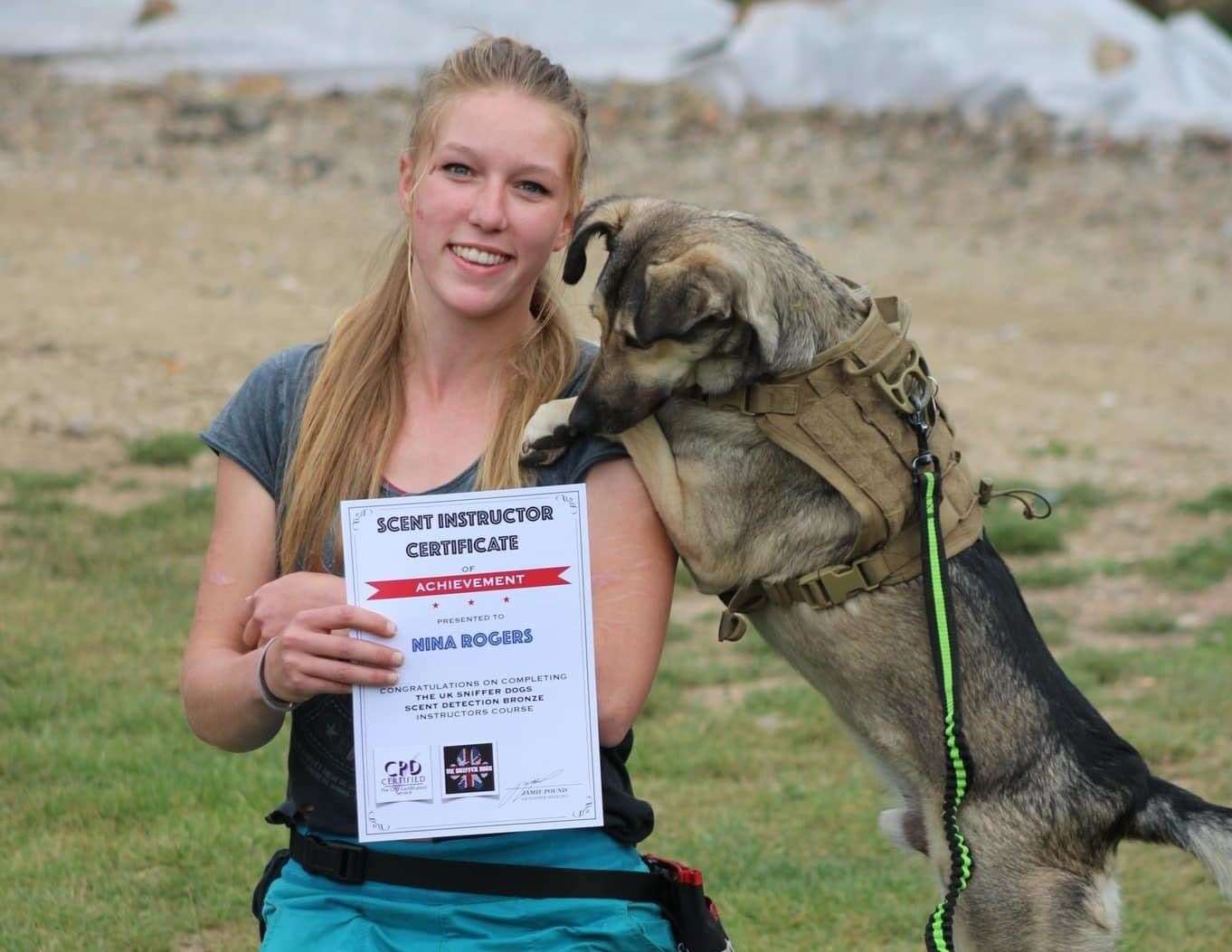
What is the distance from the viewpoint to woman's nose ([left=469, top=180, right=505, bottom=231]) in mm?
2674

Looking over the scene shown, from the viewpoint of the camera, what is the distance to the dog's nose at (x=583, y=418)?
289cm

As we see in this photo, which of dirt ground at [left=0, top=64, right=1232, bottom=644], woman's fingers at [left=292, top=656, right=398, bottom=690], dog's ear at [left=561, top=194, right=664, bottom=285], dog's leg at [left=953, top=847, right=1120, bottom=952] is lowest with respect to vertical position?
dog's leg at [left=953, top=847, right=1120, bottom=952]

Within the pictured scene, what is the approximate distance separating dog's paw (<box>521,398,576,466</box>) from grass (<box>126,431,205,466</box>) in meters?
4.54

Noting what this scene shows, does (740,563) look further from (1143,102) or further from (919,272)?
(1143,102)

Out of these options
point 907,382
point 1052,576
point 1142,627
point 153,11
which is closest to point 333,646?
point 907,382

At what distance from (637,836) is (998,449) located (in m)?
5.52

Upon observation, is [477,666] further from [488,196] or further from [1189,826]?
[1189,826]

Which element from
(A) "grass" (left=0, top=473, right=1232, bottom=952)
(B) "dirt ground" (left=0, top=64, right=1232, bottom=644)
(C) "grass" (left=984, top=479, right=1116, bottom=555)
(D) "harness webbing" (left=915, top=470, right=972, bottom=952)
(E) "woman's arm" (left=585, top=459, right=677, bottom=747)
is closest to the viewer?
(E) "woman's arm" (left=585, top=459, right=677, bottom=747)

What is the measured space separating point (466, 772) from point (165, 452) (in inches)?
194

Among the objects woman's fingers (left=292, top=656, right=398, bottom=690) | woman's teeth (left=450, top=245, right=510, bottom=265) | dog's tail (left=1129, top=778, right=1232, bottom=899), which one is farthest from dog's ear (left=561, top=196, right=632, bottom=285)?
dog's tail (left=1129, top=778, right=1232, bottom=899)

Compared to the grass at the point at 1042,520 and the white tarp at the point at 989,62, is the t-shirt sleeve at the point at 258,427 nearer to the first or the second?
the grass at the point at 1042,520

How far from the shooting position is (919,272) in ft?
37.3
